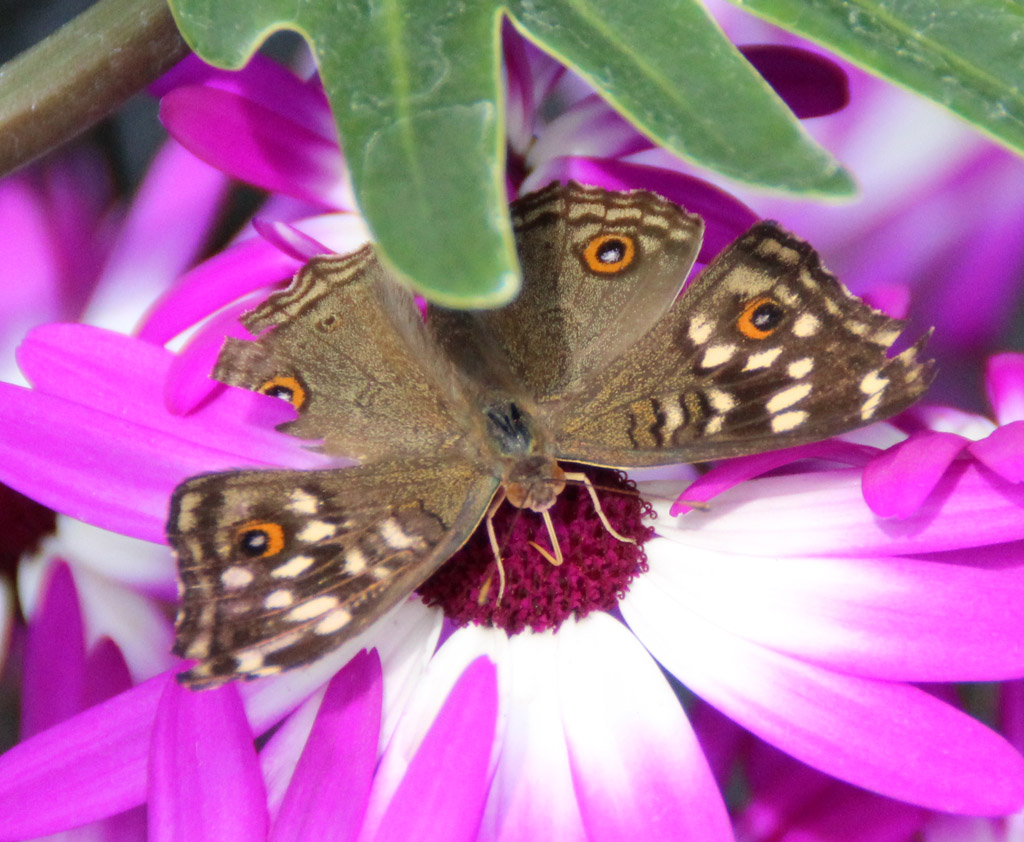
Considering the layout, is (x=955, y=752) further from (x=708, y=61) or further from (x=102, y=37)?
(x=102, y=37)

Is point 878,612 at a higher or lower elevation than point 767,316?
lower

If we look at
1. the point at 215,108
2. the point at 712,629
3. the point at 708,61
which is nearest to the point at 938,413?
the point at 712,629

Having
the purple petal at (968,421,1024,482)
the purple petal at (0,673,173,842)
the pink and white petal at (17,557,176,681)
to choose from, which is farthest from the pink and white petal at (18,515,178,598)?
the purple petal at (968,421,1024,482)

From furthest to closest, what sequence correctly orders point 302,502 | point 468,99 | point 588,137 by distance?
point 588,137
point 302,502
point 468,99

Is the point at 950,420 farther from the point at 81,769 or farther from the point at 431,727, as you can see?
the point at 81,769

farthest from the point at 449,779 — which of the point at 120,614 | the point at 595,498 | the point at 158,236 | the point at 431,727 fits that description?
the point at 158,236

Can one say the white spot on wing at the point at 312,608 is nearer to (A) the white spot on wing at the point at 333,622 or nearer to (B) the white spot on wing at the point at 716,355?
(A) the white spot on wing at the point at 333,622

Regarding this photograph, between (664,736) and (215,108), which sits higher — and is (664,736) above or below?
below
